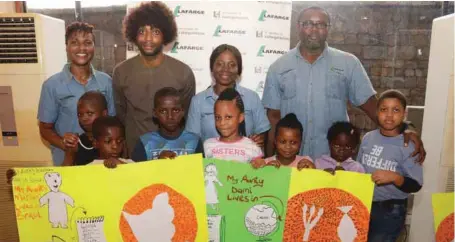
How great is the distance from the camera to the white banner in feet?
12.2

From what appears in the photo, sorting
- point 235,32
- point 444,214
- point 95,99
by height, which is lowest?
point 444,214

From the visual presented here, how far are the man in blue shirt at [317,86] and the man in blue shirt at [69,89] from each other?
1.41 m

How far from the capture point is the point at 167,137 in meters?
2.29

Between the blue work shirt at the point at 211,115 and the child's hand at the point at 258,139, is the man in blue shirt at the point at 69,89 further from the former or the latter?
the child's hand at the point at 258,139

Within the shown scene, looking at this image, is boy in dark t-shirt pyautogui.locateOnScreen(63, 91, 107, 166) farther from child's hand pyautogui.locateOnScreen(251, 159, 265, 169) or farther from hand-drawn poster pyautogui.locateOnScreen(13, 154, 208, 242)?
child's hand pyautogui.locateOnScreen(251, 159, 265, 169)

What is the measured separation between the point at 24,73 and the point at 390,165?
291 centimetres

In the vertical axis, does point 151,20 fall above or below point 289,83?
above

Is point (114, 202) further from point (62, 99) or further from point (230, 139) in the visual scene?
point (62, 99)

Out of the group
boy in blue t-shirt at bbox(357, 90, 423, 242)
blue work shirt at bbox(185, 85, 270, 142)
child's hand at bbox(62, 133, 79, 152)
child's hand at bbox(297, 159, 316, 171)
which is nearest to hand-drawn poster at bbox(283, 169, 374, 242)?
child's hand at bbox(297, 159, 316, 171)

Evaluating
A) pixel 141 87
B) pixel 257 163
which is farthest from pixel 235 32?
pixel 257 163

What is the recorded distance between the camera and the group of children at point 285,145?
2152 mm

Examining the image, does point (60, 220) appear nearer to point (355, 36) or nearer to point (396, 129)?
point (396, 129)

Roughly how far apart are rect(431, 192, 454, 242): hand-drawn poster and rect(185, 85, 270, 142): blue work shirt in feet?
3.66

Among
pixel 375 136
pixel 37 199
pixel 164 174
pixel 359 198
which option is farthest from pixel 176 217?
pixel 375 136
